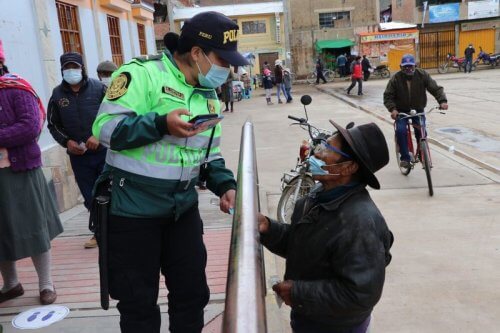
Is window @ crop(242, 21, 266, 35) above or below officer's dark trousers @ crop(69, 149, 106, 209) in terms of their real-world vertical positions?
above

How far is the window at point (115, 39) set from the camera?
9406 millimetres


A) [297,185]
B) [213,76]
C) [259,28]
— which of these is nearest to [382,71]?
[259,28]

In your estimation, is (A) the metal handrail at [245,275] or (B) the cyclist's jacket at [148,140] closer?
(A) the metal handrail at [245,275]

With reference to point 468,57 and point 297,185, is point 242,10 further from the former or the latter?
point 297,185

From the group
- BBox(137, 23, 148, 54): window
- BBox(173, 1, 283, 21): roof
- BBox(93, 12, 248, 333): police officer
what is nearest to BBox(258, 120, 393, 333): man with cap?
BBox(93, 12, 248, 333): police officer

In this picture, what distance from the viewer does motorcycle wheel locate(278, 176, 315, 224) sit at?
4.68 m

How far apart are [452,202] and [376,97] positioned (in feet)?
46.6

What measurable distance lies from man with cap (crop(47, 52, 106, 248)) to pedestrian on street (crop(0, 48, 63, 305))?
90 cm

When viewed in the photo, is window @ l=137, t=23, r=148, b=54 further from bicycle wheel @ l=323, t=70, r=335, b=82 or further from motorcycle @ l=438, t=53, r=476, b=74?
motorcycle @ l=438, t=53, r=476, b=74

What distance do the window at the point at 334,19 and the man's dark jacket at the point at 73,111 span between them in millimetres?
31286

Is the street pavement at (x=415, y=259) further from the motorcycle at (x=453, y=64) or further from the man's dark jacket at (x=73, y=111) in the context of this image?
the motorcycle at (x=453, y=64)

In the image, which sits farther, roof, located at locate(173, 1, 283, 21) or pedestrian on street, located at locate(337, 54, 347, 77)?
pedestrian on street, located at locate(337, 54, 347, 77)

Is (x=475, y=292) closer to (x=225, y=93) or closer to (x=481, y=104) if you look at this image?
(x=481, y=104)

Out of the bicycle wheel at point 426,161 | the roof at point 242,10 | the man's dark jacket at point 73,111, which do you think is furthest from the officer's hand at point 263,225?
the roof at point 242,10
